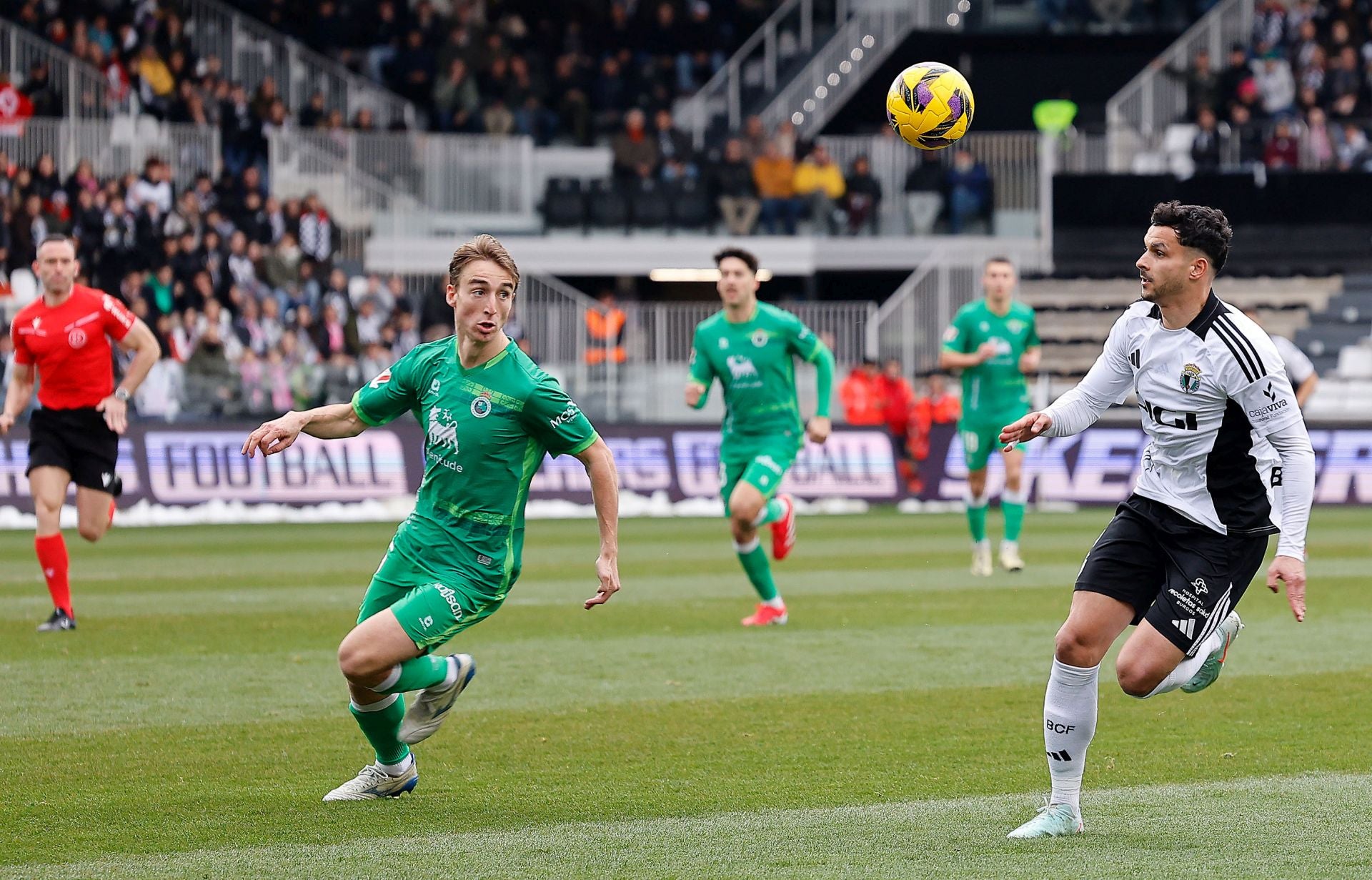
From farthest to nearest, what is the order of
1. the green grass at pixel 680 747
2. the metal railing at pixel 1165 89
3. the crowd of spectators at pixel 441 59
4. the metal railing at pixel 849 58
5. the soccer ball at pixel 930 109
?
the metal railing at pixel 849 58, the metal railing at pixel 1165 89, the crowd of spectators at pixel 441 59, the soccer ball at pixel 930 109, the green grass at pixel 680 747

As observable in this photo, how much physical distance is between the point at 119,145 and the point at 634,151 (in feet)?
29.0

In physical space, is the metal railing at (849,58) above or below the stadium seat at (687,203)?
above

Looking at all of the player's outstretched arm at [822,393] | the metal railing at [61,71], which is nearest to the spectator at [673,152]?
the metal railing at [61,71]

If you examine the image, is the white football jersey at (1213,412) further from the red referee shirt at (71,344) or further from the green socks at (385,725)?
the red referee shirt at (71,344)

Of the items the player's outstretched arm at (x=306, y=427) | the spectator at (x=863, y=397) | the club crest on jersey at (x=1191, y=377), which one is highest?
the club crest on jersey at (x=1191, y=377)

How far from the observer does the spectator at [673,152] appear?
106 feet

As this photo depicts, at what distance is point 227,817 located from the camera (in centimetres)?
636

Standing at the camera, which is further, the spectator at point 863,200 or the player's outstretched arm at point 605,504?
the spectator at point 863,200

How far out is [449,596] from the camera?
21.4ft

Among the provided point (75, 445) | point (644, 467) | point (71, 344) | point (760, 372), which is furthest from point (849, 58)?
point (75, 445)

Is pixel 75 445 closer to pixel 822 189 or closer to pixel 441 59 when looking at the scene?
pixel 822 189

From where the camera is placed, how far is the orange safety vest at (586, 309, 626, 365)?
2714 centimetres

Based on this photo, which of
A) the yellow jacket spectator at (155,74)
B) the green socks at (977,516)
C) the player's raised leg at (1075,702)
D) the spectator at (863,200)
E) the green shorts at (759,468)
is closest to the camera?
the player's raised leg at (1075,702)

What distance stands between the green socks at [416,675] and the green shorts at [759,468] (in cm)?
547
